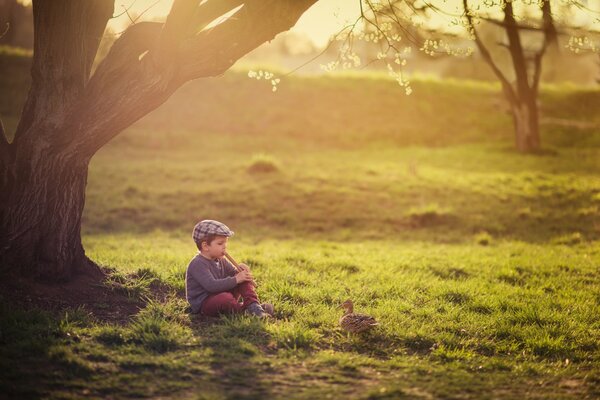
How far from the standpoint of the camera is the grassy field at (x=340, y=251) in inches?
210

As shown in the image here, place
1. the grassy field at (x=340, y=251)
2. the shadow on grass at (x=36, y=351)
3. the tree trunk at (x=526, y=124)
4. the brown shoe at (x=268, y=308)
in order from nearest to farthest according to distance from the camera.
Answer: the shadow on grass at (x=36, y=351), the grassy field at (x=340, y=251), the brown shoe at (x=268, y=308), the tree trunk at (x=526, y=124)

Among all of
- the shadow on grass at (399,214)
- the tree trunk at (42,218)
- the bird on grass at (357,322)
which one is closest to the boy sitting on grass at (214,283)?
the bird on grass at (357,322)

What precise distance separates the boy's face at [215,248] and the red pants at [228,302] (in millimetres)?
468

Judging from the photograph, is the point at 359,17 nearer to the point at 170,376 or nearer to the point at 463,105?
the point at 170,376

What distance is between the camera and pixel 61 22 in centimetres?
697

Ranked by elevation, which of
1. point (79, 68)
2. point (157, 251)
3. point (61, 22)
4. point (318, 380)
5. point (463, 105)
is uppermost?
point (463, 105)

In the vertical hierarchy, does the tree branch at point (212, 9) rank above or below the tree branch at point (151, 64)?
above

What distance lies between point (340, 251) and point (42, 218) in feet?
21.1

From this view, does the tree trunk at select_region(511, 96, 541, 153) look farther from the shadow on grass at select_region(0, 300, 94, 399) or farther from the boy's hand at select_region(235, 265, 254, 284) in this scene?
the shadow on grass at select_region(0, 300, 94, 399)

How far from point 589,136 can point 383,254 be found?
2096 cm

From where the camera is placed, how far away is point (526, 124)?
78.9ft

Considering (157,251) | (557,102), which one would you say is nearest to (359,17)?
(157,251)

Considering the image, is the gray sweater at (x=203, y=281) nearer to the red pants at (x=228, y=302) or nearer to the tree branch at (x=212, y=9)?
the red pants at (x=228, y=302)

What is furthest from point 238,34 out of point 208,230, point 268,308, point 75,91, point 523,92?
point 523,92
